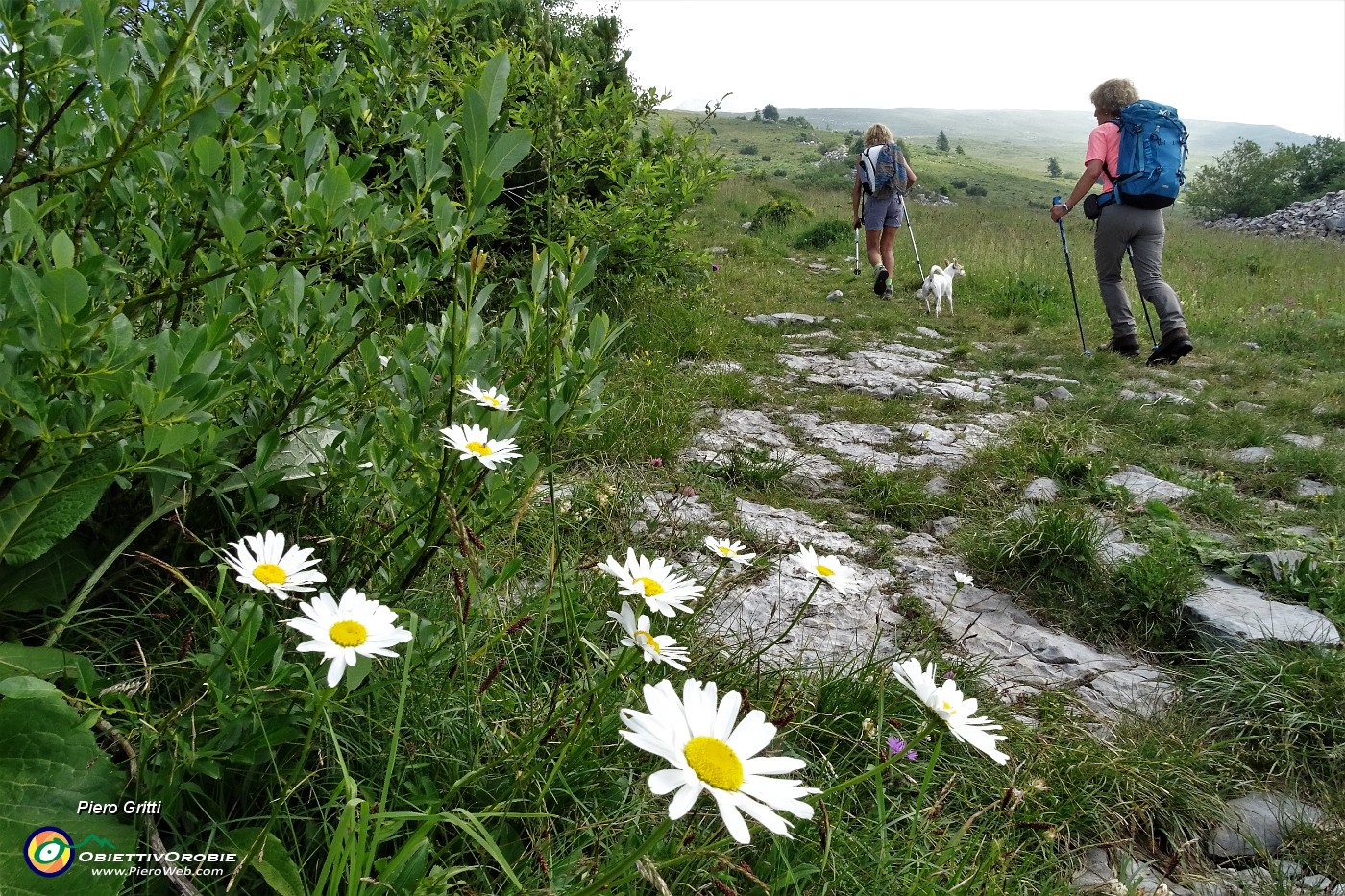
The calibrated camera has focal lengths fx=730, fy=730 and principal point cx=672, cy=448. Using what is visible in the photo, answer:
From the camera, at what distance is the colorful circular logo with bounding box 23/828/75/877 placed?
0.98 metres

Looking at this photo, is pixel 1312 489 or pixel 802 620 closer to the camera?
pixel 802 620

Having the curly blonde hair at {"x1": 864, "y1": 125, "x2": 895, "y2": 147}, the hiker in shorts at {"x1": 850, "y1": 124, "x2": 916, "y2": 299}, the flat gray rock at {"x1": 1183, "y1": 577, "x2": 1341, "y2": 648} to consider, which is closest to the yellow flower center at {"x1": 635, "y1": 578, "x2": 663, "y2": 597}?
the flat gray rock at {"x1": 1183, "y1": 577, "x2": 1341, "y2": 648}

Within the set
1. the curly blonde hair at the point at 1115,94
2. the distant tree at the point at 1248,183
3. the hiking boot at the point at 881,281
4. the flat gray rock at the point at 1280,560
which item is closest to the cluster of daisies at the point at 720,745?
the flat gray rock at the point at 1280,560

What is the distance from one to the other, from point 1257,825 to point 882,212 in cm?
909

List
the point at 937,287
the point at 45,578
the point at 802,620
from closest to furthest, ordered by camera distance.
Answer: the point at 45,578 < the point at 802,620 < the point at 937,287

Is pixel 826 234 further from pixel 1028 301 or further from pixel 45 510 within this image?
pixel 45 510

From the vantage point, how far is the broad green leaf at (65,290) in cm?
97

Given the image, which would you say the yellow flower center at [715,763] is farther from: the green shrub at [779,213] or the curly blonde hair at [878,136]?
the green shrub at [779,213]

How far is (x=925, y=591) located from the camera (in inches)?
116

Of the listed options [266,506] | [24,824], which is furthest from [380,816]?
[266,506]

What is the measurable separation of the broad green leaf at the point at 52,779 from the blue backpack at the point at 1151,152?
8214 mm

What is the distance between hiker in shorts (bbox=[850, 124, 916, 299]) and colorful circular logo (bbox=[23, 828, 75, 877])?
9.93 metres

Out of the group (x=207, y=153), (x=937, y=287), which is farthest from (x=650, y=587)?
(x=937, y=287)

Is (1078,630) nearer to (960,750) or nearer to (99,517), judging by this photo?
(960,750)
